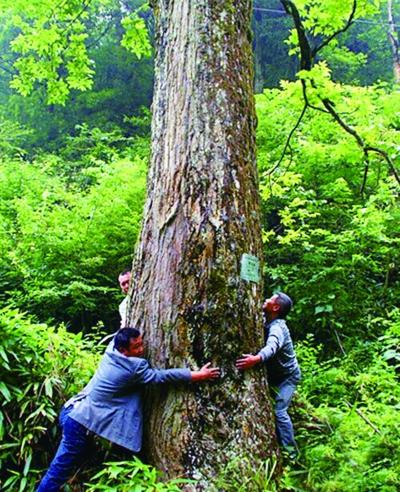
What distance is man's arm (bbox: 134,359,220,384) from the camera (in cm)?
314

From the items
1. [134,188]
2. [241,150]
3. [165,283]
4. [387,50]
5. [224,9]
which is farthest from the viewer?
[387,50]

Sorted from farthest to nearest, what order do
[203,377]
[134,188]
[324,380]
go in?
[134,188]
[324,380]
[203,377]

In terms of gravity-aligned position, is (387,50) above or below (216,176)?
above

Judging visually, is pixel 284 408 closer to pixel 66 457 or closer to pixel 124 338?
pixel 124 338

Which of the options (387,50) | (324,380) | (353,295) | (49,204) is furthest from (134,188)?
(387,50)

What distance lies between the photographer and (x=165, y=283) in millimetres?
3379

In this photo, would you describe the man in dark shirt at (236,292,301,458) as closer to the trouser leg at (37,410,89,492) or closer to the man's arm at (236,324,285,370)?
the man's arm at (236,324,285,370)

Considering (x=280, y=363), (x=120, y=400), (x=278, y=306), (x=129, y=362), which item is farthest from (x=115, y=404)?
(x=278, y=306)

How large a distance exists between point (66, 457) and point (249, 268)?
1.87 meters

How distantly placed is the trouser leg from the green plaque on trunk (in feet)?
5.18

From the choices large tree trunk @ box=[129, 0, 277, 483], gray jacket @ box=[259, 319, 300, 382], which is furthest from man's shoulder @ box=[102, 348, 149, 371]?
gray jacket @ box=[259, 319, 300, 382]

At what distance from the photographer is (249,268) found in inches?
138

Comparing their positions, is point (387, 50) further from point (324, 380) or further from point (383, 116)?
point (324, 380)

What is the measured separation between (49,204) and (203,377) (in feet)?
21.9
